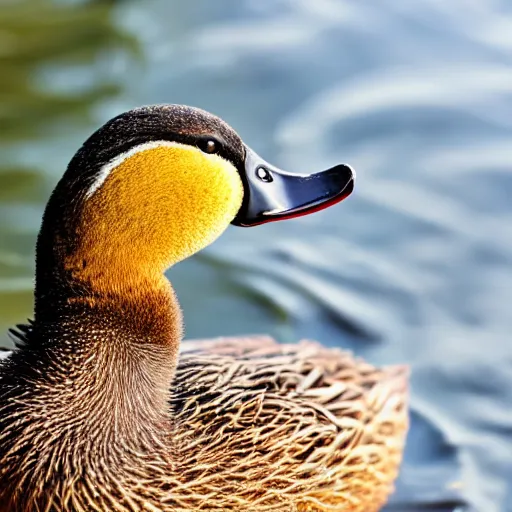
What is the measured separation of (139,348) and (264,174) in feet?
2.64

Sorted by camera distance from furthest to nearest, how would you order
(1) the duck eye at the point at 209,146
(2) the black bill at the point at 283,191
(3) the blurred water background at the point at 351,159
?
(3) the blurred water background at the point at 351,159
(2) the black bill at the point at 283,191
(1) the duck eye at the point at 209,146

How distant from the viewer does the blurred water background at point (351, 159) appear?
6.37 meters

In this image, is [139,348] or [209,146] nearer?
[209,146]

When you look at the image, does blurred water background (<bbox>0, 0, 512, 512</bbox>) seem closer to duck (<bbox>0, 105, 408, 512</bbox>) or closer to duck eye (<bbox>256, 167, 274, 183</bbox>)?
duck (<bbox>0, 105, 408, 512</bbox>)

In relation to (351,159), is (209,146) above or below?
below

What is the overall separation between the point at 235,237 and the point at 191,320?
84 cm

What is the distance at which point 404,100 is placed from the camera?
845 centimetres

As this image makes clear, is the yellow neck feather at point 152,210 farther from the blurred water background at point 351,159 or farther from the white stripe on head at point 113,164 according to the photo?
the blurred water background at point 351,159

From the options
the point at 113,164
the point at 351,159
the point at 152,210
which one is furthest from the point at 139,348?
the point at 351,159

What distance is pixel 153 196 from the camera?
426 cm

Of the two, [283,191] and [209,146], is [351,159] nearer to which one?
[283,191]

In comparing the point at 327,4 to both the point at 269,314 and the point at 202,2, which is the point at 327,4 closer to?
the point at 202,2

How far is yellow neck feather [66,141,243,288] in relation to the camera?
4.16 metres

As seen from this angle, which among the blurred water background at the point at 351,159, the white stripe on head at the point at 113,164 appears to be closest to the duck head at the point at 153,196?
the white stripe on head at the point at 113,164
